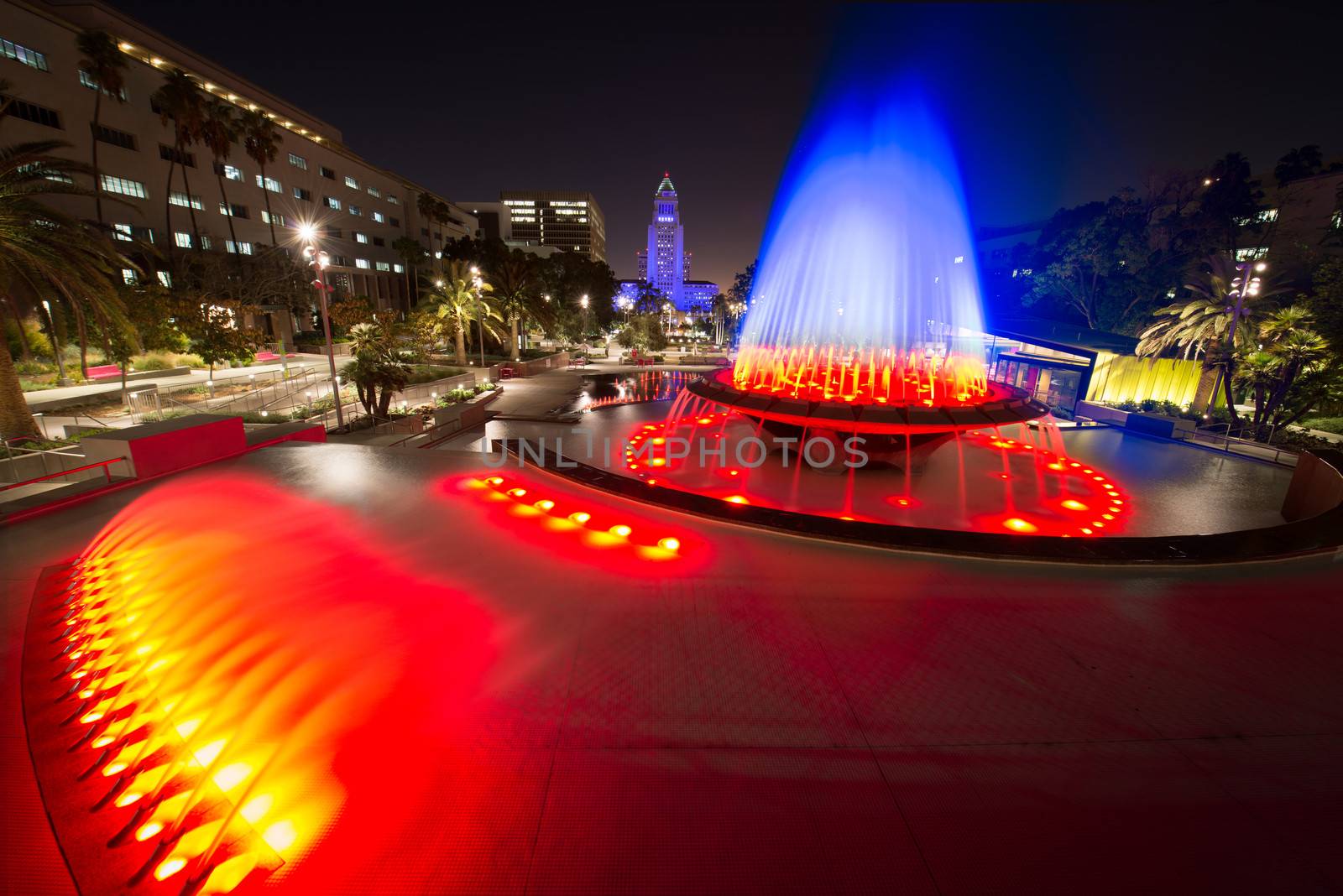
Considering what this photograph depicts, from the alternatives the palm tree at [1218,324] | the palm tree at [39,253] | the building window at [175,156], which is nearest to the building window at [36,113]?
the building window at [175,156]

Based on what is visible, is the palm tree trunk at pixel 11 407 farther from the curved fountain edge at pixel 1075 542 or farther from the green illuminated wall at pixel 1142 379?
the green illuminated wall at pixel 1142 379

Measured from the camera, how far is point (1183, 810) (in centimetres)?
395

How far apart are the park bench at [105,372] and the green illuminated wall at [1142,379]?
57.8m

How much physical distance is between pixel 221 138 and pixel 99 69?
25.6 ft

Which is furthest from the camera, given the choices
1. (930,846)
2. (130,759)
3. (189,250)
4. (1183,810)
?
(189,250)

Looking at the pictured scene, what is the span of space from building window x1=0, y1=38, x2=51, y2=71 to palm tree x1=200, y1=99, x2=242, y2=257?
827cm

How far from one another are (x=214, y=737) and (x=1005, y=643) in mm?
8553

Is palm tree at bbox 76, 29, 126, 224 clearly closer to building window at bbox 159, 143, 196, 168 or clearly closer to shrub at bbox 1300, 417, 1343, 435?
building window at bbox 159, 143, 196, 168

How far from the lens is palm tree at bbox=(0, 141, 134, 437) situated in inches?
543

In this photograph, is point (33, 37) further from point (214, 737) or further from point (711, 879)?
point (711, 879)

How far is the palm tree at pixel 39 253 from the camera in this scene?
45.2 ft

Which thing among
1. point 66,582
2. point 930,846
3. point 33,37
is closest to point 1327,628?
point 930,846

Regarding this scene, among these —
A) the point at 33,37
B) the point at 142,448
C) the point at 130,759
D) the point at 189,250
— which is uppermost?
the point at 33,37

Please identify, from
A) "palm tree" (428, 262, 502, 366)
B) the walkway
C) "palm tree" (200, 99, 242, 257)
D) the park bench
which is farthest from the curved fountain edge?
"palm tree" (200, 99, 242, 257)
